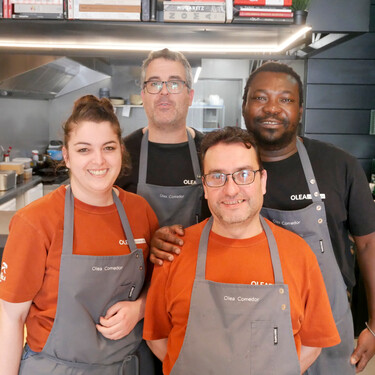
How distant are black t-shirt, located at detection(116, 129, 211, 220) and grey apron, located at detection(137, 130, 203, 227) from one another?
0.02 metres

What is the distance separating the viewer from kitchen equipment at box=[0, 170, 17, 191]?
404 centimetres

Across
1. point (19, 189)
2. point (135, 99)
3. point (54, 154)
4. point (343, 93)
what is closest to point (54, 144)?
point (54, 154)

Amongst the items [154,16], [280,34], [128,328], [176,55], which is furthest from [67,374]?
[280,34]

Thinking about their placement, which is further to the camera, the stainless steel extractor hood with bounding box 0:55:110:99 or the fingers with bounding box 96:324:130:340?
the stainless steel extractor hood with bounding box 0:55:110:99

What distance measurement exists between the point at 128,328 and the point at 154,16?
1.35 m

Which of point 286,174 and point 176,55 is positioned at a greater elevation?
point 176,55

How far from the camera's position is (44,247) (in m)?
1.32

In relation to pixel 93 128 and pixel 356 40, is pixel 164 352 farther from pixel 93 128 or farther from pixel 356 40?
pixel 356 40

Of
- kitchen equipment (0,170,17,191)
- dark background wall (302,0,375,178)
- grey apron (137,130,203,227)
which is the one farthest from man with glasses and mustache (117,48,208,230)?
dark background wall (302,0,375,178)

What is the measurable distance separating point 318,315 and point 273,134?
2.30 feet

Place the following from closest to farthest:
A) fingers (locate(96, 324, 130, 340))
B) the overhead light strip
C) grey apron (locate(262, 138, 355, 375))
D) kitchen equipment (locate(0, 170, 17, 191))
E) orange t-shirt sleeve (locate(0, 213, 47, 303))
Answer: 1. orange t-shirt sleeve (locate(0, 213, 47, 303))
2. fingers (locate(96, 324, 130, 340))
3. grey apron (locate(262, 138, 355, 375))
4. the overhead light strip
5. kitchen equipment (locate(0, 170, 17, 191))

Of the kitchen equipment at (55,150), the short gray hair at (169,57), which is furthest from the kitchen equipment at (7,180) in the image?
the short gray hair at (169,57)

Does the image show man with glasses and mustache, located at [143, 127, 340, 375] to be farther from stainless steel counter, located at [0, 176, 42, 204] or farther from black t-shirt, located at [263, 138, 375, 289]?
stainless steel counter, located at [0, 176, 42, 204]

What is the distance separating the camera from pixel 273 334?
132 cm
